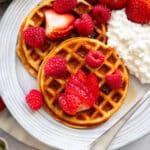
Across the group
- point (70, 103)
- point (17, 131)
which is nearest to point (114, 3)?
point (70, 103)

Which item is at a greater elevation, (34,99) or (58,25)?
(58,25)

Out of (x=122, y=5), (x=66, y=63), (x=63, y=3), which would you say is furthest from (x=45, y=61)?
(x=122, y=5)

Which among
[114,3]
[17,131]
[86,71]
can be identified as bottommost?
[17,131]

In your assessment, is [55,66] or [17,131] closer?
[55,66]

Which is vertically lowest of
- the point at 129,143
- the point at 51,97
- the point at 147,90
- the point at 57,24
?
the point at 129,143

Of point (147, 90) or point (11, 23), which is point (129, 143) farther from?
point (11, 23)

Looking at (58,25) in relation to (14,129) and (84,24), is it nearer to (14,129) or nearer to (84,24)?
(84,24)
